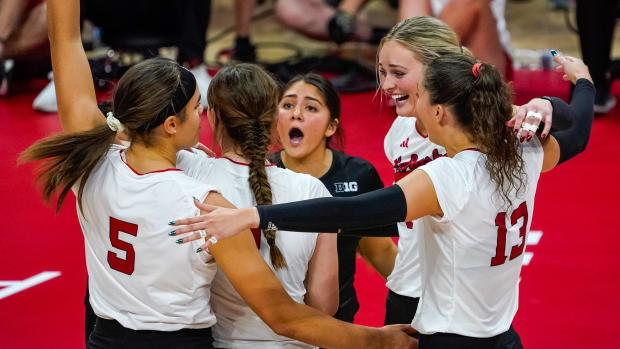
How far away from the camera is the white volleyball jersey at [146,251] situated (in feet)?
7.06

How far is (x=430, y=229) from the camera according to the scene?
2225mm

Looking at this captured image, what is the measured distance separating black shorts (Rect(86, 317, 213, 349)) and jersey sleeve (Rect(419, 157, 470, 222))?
26.5 inches

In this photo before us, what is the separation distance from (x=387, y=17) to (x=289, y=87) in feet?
19.4

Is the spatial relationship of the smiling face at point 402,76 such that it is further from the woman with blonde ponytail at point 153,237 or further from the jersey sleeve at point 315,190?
the woman with blonde ponytail at point 153,237

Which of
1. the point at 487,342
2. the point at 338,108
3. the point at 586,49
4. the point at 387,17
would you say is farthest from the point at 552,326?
the point at 387,17

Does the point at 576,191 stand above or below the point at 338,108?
below

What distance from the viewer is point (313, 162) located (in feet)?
10.8

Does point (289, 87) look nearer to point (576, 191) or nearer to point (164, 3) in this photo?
point (576, 191)

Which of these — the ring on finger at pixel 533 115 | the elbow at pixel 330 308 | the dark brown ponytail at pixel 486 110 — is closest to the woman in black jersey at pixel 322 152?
the elbow at pixel 330 308

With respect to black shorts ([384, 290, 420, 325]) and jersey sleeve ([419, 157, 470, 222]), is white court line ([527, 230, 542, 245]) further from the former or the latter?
jersey sleeve ([419, 157, 470, 222])

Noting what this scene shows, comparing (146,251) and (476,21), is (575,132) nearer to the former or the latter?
(146,251)

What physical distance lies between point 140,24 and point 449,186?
5.19 meters

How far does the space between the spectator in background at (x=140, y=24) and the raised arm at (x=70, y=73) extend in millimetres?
4153

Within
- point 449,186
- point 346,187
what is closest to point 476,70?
point 449,186
